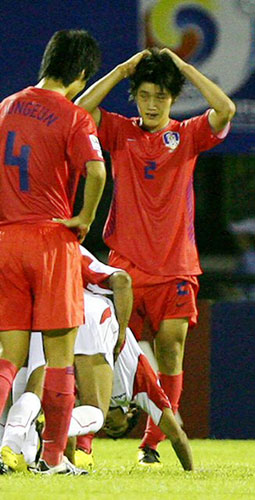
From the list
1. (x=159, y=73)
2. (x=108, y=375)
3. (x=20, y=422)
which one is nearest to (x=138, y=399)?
(x=108, y=375)

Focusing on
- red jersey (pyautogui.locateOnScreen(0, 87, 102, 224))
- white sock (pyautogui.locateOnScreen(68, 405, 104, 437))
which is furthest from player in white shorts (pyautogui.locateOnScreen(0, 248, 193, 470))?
red jersey (pyautogui.locateOnScreen(0, 87, 102, 224))

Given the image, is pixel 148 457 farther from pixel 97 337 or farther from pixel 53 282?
pixel 53 282

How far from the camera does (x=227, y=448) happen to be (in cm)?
702

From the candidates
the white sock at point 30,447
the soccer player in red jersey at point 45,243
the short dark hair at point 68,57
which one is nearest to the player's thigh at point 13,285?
the soccer player in red jersey at point 45,243

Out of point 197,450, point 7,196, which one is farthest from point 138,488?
point 197,450

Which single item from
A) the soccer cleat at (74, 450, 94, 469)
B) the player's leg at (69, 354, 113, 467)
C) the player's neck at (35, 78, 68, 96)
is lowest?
the soccer cleat at (74, 450, 94, 469)

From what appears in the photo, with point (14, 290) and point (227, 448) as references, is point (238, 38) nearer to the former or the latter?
point (227, 448)

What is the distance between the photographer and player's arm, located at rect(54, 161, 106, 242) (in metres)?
4.70

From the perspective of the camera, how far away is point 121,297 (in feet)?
17.2

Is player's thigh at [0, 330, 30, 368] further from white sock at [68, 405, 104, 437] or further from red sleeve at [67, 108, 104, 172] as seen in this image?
red sleeve at [67, 108, 104, 172]

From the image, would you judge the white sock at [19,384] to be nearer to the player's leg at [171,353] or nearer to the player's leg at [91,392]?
the player's leg at [91,392]

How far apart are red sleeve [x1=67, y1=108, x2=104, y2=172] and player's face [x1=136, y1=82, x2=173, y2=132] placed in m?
1.06

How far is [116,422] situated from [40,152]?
4.22 feet

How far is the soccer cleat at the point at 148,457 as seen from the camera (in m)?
5.69
